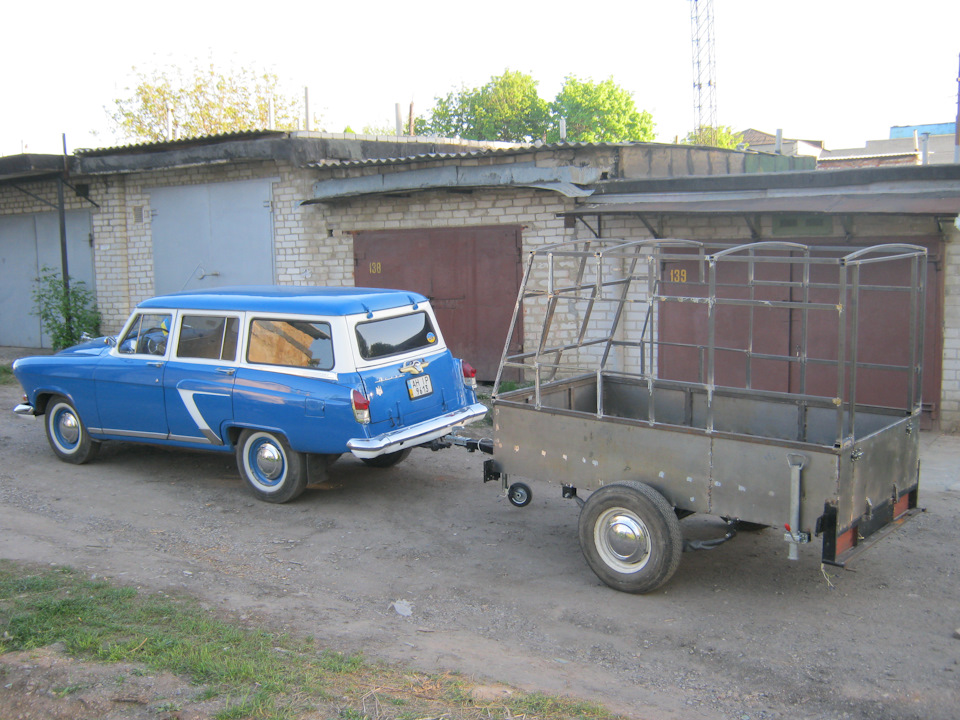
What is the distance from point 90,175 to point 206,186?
8.37 ft

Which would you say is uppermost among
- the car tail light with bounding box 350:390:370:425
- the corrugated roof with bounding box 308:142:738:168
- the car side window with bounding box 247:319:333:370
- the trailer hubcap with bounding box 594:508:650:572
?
the corrugated roof with bounding box 308:142:738:168

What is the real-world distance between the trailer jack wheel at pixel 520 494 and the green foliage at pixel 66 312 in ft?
43.3

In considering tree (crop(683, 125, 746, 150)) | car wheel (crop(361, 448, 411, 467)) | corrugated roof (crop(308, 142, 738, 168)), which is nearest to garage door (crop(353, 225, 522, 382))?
corrugated roof (crop(308, 142, 738, 168))

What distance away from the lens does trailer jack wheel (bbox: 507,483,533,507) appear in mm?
6344

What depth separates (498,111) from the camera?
51.2 metres

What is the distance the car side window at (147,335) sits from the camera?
7.80 m

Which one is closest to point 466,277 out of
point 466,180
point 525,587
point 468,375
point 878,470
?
point 466,180

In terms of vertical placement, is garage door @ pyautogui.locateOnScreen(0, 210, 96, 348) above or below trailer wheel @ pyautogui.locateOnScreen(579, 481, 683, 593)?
above

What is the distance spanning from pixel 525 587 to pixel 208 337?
3.78 m

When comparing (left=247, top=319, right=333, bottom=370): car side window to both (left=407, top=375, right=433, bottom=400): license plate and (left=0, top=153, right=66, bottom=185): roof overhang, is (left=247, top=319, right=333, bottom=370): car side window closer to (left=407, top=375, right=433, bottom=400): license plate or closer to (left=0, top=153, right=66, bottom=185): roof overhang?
(left=407, top=375, right=433, bottom=400): license plate

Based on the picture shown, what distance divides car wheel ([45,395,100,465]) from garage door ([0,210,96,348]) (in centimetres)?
987

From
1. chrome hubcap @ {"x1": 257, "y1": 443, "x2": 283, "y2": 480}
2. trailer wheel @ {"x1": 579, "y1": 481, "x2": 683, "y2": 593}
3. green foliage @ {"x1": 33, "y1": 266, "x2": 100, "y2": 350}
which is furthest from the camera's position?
green foliage @ {"x1": 33, "y1": 266, "x2": 100, "y2": 350}

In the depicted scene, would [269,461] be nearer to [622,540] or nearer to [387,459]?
[387,459]

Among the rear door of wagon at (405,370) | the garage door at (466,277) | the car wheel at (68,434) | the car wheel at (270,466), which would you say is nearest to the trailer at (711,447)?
the rear door of wagon at (405,370)
